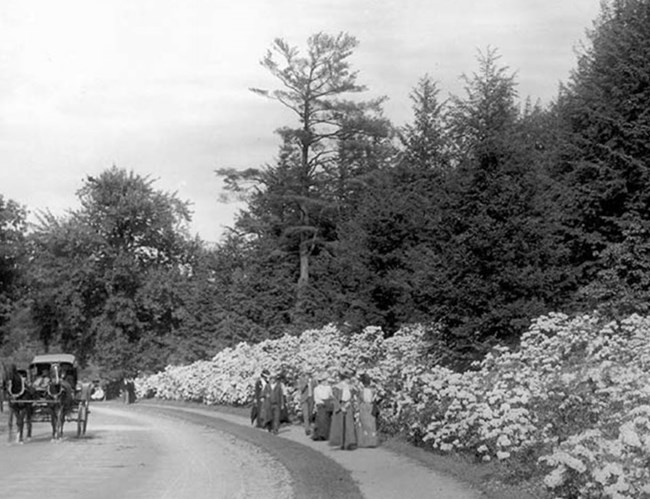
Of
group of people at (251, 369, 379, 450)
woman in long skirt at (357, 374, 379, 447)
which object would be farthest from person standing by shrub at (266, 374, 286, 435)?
woman in long skirt at (357, 374, 379, 447)

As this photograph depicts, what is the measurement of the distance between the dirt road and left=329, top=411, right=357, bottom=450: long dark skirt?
31 centimetres

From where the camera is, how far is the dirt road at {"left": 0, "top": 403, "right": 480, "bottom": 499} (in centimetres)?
1473

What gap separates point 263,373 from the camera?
32.5 metres

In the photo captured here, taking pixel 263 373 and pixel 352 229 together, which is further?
pixel 352 229

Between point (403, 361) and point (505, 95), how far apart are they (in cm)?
792

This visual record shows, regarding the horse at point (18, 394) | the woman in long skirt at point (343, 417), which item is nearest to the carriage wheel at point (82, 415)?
the horse at point (18, 394)

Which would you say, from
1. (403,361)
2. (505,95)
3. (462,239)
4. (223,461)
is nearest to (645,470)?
(223,461)

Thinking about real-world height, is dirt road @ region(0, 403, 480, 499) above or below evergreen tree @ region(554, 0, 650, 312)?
below

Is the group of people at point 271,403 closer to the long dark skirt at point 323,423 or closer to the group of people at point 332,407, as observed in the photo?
the group of people at point 332,407

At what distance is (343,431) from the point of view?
22484 mm

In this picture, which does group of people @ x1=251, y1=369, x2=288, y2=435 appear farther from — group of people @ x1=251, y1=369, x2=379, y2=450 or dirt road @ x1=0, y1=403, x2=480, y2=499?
dirt road @ x1=0, y1=403, x2=480, y2=499

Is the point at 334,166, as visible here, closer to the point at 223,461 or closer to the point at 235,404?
the point at 235,404

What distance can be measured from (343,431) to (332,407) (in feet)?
6.66

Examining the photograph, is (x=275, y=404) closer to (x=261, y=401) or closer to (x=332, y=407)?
(x=261, y=401)
